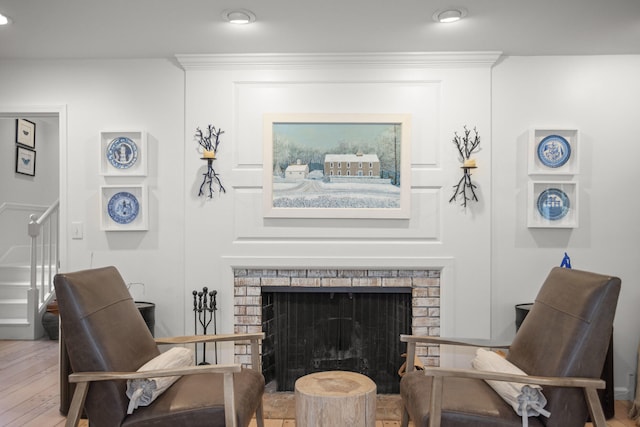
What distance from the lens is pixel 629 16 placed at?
261cm

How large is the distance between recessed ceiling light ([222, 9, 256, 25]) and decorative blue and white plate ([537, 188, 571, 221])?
220cm

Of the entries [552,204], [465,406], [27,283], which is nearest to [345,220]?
[552,204]

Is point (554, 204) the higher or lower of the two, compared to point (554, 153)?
lower

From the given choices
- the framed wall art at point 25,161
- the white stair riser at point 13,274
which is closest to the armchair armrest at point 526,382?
the white stair riser at point 13,274

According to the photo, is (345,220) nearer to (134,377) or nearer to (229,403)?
(229,403)

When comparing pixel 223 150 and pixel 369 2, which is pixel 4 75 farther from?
pixel 369 2

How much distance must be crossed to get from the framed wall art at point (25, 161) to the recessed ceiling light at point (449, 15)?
5572mm

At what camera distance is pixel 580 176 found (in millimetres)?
3195

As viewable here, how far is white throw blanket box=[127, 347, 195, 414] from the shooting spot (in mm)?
1903

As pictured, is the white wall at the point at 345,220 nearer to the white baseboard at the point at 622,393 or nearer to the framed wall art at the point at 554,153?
the framed wall art at the point at 554,153

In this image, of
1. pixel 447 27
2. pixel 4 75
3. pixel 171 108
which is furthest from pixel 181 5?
pixel 4 75

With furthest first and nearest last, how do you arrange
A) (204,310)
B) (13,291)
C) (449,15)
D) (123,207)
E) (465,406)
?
1. (13,291)
2. (123,207)
3. (204,310)
4. (449,15)
5. (465,406)

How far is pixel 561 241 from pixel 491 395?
1.60 m

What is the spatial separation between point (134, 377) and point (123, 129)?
1.99 metres
